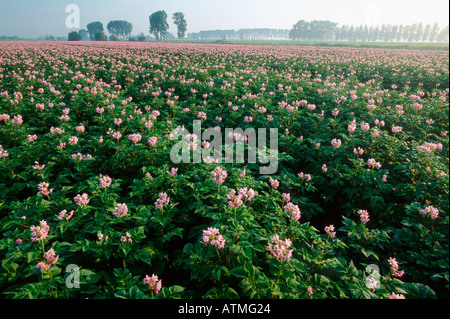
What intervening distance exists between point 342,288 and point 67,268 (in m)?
3.39

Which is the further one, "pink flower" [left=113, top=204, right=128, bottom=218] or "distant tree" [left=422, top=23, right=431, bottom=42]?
"distant tree" [left=422, top=23, right=431, bottom=42]

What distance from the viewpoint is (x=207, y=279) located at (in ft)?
9.89

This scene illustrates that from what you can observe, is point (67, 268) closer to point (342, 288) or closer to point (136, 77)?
point (342, 288)

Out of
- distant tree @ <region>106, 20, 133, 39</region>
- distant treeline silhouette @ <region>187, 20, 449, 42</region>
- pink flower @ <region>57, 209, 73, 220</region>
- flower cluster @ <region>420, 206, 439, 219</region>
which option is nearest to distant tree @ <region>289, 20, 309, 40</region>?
distant treeline silhouette @ <region>187, 20, 449, 42</region>

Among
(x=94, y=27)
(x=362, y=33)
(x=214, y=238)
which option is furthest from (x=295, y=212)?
(x=362, y=33)

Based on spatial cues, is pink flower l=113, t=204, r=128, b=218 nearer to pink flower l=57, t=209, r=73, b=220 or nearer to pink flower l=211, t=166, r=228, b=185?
pink flower l=57, t=209, r=73, b=220

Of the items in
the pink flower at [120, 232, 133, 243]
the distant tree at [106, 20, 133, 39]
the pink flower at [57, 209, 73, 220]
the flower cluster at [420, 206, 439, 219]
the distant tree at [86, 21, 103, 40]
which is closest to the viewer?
the pink flower at [120, 232, 133, 243]

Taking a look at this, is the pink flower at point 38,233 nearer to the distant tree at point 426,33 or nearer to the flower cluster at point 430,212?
the flower cluster at point 430,212

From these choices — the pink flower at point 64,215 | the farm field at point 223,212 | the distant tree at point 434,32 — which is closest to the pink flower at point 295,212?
the farm field at point 223,212

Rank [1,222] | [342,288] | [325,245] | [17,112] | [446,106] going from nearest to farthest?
[342,288] < [325,245] < [1,222] < [17,112] < [446,106]

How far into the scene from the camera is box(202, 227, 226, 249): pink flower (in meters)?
2.67

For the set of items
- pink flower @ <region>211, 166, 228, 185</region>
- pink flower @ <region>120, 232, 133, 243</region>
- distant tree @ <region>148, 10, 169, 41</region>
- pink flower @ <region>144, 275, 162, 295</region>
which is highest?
distant tree @ <region>148, 10, 169, 41</region>
